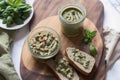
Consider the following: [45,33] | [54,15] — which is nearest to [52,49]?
[45,33]

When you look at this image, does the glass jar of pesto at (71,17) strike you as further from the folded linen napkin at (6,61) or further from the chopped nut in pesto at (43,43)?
the folded linen napkin at (6,61)

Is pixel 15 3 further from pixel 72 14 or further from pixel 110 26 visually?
pixel 110 26

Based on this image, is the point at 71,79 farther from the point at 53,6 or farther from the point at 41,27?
the point at 53,6

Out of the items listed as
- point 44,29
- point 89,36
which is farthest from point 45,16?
point 89,36

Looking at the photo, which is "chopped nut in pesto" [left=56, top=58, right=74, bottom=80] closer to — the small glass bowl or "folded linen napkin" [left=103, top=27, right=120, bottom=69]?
the small glass bowl

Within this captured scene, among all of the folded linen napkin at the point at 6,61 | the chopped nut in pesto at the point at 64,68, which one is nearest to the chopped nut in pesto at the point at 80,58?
the chopped nut in pesto at the point at 64,68

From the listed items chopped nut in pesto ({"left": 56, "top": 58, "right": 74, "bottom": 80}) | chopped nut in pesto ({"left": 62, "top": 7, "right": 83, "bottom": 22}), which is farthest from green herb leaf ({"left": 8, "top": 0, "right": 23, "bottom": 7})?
chopped nut in pesto ({"left": 56, "top": 58, "right": 74, "bottom": 80})
